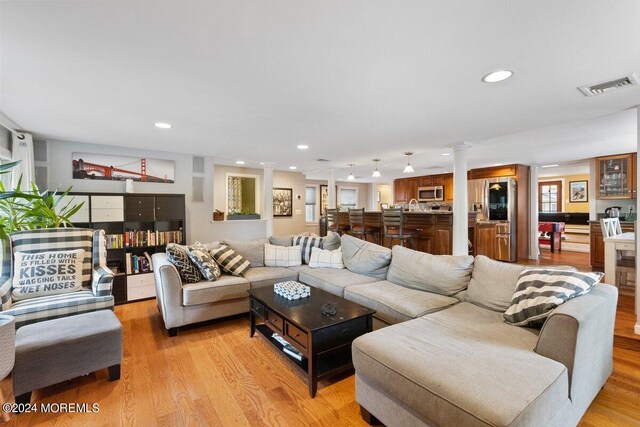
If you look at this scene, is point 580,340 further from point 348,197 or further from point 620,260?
point 348,197

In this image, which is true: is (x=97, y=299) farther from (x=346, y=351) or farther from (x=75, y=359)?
(x=346, y=351)

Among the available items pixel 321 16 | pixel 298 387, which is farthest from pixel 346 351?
pixel 321 16

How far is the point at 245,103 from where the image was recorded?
2629 millimetres

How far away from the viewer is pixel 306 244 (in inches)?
161

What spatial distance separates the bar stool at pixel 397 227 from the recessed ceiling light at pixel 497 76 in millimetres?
2815

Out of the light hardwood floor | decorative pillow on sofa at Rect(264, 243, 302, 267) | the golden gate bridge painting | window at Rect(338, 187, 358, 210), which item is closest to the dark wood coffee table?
the light hardwood floor

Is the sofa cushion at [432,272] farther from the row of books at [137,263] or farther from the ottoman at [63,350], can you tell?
the row of books at [137,263]

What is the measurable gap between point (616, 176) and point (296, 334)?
22.4 feet

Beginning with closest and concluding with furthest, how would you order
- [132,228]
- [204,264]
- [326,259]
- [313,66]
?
[313,66], [204,264], [326,259], [132,228]

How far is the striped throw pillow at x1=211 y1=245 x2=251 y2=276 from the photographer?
3.48m

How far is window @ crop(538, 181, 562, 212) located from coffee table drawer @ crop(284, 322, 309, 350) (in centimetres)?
1038

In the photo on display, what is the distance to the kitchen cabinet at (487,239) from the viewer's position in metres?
6.29

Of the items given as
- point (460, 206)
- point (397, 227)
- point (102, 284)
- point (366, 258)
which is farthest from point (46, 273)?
point (460, 206)


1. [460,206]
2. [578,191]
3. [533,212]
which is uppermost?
[578,191]
